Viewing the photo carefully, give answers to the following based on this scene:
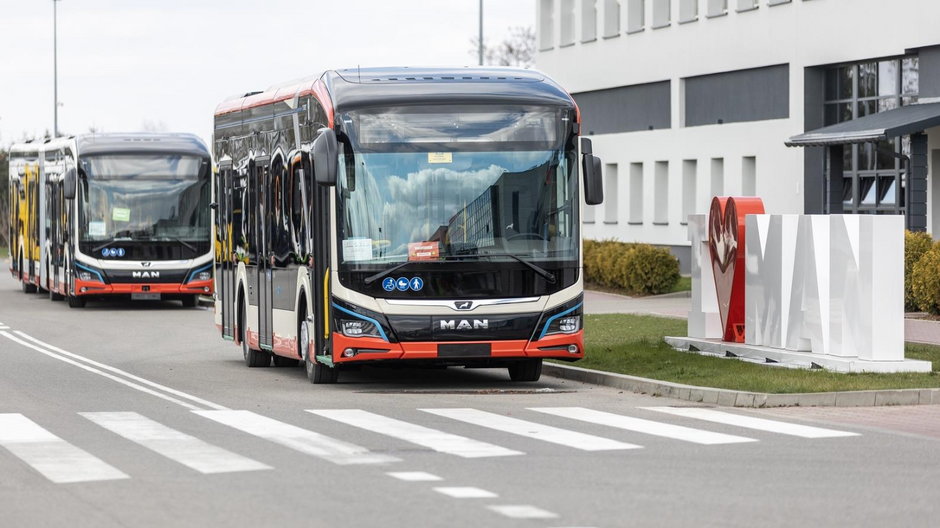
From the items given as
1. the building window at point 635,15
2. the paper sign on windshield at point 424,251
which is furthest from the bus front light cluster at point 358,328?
the building window at point 635,15

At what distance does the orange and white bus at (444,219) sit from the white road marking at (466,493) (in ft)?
22.7

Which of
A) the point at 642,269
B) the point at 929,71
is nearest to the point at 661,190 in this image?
the point at 642,269

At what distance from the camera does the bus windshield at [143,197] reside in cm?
3600

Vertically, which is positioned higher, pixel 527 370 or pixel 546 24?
pixel 546 24

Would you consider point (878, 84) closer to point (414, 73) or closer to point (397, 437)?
point (414, 73)

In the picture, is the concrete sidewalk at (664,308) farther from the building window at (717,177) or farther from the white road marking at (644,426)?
the white road marking at (644,426)

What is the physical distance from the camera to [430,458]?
12.2 metres

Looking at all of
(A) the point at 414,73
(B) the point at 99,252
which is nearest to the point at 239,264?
(A) the point at 414,73

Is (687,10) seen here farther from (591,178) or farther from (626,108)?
(591,178)

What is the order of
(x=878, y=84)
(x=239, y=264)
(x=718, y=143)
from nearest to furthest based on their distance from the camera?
(x=239, y=264), (x=878, y=84), (x=718, y=143)

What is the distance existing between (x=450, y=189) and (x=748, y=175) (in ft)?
96.0

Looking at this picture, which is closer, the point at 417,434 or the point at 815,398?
the point at 417,434

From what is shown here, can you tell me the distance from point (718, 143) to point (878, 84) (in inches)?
286

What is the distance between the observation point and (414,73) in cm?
1844
